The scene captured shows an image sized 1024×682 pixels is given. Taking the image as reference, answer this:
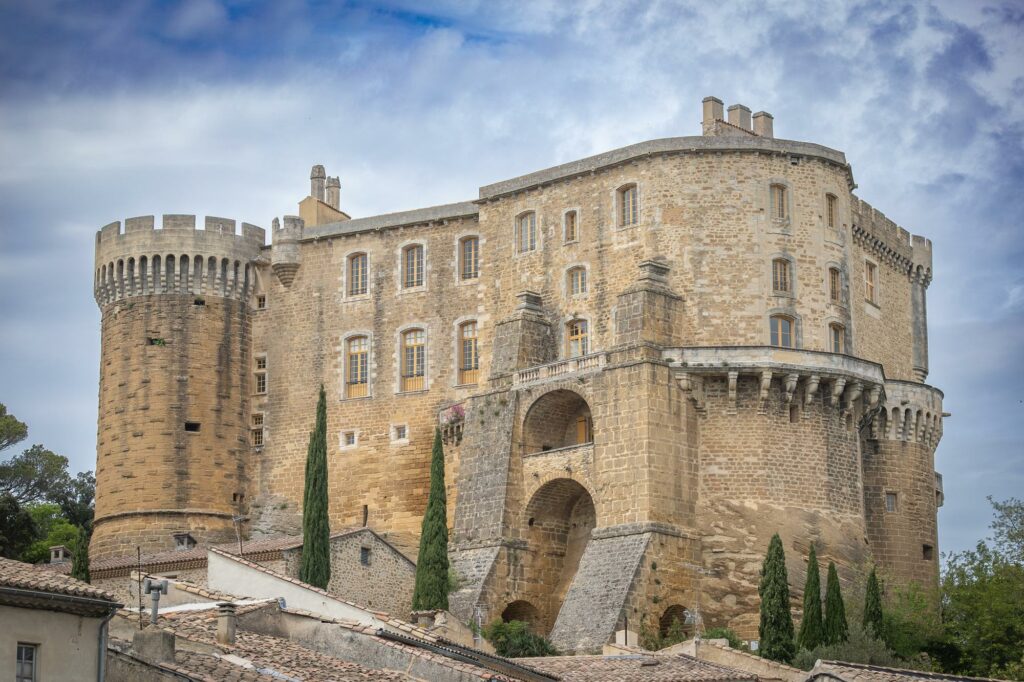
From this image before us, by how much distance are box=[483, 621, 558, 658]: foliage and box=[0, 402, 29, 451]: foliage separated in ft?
108

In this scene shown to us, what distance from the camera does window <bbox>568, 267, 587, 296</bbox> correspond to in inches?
2435

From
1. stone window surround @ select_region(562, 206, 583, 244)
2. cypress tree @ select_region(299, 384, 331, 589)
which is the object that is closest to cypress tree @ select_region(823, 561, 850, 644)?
cypress tree @ select_region(299, 384, 331, 589)

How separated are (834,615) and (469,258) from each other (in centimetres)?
2038

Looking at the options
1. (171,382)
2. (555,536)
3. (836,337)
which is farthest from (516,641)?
(171,382)

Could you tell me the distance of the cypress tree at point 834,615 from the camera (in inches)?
2040

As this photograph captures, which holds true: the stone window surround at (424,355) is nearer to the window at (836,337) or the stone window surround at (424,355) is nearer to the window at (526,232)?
the window at (526,232)

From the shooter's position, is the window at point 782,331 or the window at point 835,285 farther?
the window at point 835,285

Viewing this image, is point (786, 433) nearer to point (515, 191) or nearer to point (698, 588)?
point (698, 588)

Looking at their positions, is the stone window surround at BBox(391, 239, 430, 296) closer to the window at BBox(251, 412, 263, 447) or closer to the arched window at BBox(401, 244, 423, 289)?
the arched window at BBox(401, 244, 423, 289)

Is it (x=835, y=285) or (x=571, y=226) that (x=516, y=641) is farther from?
(x=835, y=285)

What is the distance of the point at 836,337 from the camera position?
60906mm

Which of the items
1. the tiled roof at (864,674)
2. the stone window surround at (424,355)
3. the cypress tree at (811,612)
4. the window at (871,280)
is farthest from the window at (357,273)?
the tiled roof at (864,674)

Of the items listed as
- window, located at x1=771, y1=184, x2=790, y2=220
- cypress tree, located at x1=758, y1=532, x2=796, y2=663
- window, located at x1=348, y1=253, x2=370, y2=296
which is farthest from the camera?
window, located at x1=348, y1=253, x2=370, y2=296

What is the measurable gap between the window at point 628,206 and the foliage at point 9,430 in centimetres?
3249
